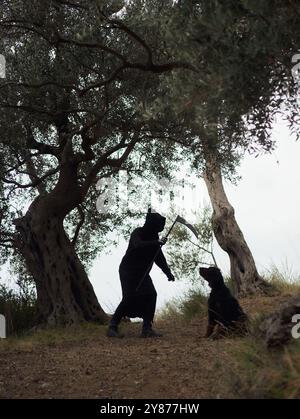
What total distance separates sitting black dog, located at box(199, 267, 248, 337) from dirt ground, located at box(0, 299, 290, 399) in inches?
14.3

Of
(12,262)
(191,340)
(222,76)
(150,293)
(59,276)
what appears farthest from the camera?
(12,262)

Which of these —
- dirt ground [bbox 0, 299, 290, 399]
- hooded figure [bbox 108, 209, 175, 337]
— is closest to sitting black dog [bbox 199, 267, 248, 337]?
dirt ground [bbox 0, 299, 290, 399]

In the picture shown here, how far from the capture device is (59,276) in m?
16.3

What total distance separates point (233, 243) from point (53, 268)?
19.2 ft

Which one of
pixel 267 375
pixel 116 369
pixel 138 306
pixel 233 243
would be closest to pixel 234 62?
pixel 267 375

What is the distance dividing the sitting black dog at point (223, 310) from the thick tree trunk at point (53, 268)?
17.1ft

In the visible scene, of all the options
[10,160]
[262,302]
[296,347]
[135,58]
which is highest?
[135,58]

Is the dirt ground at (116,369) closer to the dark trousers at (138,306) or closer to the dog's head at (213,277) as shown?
the dark trousers at (138,306)

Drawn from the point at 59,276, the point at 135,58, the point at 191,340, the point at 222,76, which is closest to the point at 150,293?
the point at 191,340

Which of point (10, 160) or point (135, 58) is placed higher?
point (135, 58)

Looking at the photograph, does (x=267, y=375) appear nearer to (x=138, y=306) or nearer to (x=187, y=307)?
(x=138, y=306)

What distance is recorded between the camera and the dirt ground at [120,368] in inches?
331

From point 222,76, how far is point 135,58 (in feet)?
22.0

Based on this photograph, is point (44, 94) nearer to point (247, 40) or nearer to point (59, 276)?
point (59, 276)
